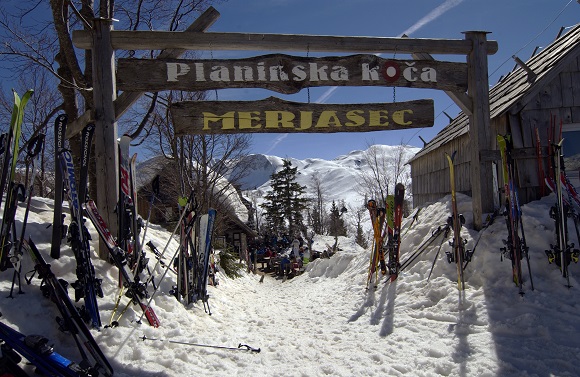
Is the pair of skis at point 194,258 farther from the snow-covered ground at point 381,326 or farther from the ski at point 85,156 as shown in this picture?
the ski at point 85,156

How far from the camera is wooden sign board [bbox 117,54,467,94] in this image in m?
5.59

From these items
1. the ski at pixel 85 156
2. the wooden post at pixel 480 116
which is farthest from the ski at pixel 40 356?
the wooden post at pixel 480 116

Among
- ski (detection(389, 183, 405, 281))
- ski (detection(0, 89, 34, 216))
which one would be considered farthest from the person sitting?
ski (detection(0, 89, 34, 216))

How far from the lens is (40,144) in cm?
431

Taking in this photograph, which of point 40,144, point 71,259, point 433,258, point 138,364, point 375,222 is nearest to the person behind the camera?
point 138,364

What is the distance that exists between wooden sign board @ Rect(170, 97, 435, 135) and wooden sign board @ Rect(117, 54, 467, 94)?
0.28 metres

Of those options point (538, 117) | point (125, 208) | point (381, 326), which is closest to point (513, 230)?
point (381, 326)

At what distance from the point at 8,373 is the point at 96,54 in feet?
13.2

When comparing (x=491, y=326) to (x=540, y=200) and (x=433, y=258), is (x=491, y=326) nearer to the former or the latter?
(x=433, y=258)

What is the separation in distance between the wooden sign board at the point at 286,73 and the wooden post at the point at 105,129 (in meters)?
0.20

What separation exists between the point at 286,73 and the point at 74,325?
4.19 metres

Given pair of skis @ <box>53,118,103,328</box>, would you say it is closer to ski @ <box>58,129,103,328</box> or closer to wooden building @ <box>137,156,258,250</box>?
ski @ <box>58,129,103,328</box>

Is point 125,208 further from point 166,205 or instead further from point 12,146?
point 166,205

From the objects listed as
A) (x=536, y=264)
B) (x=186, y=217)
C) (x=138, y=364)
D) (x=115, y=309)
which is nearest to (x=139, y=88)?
(x=186, y=217)
